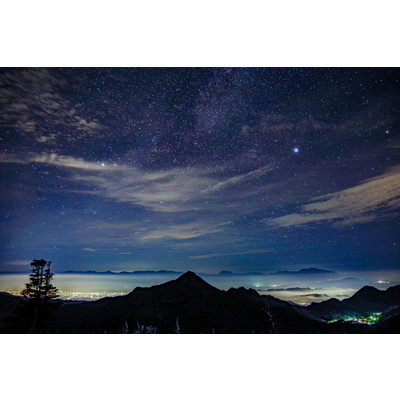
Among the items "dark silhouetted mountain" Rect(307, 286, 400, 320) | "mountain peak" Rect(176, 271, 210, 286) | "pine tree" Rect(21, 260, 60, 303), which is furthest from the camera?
"mountain peak" Rect(176, 271, 210, 286)

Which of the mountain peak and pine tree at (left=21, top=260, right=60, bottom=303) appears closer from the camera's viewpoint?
pine tree at (left=21, top=260, right=60, bottom=303)

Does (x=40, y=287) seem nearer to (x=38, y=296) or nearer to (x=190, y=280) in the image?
(x=38, y=296)

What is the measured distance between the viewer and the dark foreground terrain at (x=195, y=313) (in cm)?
632

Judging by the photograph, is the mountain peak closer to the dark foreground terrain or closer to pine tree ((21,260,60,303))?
the dark foreground terrain

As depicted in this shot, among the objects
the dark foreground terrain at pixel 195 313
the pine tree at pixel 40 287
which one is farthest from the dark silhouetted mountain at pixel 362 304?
the pine tree at pixel 40 287

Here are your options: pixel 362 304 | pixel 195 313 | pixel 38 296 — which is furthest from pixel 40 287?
pixel 362 304

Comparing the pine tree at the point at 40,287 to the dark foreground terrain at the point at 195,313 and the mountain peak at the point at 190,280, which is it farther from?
the mountain peak at the point at 190,280

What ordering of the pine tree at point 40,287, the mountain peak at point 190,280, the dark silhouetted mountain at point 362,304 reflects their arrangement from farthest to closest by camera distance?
the mountain peak at point 190,280, the dark silhouetted mountain at point 362,304, the pine tree at point 40,287

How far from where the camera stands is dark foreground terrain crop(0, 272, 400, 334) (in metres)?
6.32

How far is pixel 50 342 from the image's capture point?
239 centimetres

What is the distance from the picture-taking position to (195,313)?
27.2 feet

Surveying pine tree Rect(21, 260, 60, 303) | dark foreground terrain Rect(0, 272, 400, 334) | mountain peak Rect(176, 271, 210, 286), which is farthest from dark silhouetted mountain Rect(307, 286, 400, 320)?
pine tree Rect(21, 260, 60, 303)
